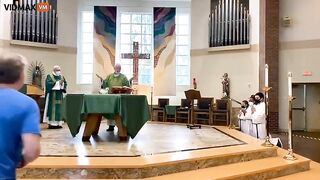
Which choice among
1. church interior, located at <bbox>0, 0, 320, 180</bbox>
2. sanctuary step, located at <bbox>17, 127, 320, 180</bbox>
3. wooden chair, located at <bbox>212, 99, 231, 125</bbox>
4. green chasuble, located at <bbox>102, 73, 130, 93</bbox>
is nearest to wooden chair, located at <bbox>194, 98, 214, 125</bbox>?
church interior, located at <bbox>0, 0, 320, 180</bbox>

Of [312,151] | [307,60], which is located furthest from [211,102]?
[312,151]

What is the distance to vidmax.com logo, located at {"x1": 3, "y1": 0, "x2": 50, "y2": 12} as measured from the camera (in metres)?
11.2

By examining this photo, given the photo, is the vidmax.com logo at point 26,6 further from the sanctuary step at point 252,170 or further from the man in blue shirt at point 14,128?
the man in blue shirt at point 14,128

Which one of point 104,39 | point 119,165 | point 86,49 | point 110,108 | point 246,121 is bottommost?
point 119,165

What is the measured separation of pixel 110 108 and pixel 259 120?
3399 millimetres

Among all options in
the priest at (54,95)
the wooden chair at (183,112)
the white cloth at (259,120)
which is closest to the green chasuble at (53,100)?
the priest at (54,95)

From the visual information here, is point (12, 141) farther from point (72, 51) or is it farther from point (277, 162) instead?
point (72, 51)

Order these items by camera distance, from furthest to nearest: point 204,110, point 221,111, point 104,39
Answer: point 104,39 → point 204,110 → point 221,111

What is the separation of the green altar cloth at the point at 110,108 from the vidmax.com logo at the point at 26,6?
6.47 metres

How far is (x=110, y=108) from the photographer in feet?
18.6

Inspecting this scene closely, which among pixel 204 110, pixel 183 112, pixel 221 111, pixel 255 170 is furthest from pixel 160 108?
pixel 255 170

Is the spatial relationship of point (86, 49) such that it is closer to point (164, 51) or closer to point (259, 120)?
point (164, 51)

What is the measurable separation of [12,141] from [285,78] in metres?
11.2

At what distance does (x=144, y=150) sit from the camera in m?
5.11
